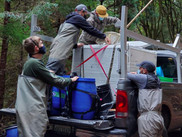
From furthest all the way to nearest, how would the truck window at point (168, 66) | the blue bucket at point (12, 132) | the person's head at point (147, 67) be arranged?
the truck window at point (168, 66) < the blue bucket at point (12, 132) < the person's head at point (147, 67)

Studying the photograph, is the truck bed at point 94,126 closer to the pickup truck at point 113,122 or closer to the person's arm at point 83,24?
the pickup truck at point 113,122

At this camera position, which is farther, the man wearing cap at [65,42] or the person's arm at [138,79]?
the man wearing cap at [65,42]

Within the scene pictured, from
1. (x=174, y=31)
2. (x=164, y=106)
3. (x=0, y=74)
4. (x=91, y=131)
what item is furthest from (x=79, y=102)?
(x=174, y=31)

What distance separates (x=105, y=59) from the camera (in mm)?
4789

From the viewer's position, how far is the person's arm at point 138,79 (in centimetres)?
416

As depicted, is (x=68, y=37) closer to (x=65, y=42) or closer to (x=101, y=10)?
(x=65, y=42)

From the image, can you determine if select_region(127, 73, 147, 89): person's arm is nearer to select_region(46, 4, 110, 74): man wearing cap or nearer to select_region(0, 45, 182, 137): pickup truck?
select_region(0, 45, 182, 137): pickup truck

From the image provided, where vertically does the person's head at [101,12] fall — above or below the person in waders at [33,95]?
above

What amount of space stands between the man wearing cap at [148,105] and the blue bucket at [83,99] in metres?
0.66

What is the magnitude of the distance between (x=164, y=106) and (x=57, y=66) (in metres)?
2.18

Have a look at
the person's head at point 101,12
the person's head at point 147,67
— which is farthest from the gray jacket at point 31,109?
the person's head at point 101,12

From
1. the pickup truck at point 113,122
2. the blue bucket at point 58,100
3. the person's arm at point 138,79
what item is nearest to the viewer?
the pickup truck at point 113,122

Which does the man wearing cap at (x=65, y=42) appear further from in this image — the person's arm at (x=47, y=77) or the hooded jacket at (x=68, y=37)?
the person's arm at (x=47, y=77)

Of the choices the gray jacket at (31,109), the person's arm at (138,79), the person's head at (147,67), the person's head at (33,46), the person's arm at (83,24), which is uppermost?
the person's arm at (83,24)
